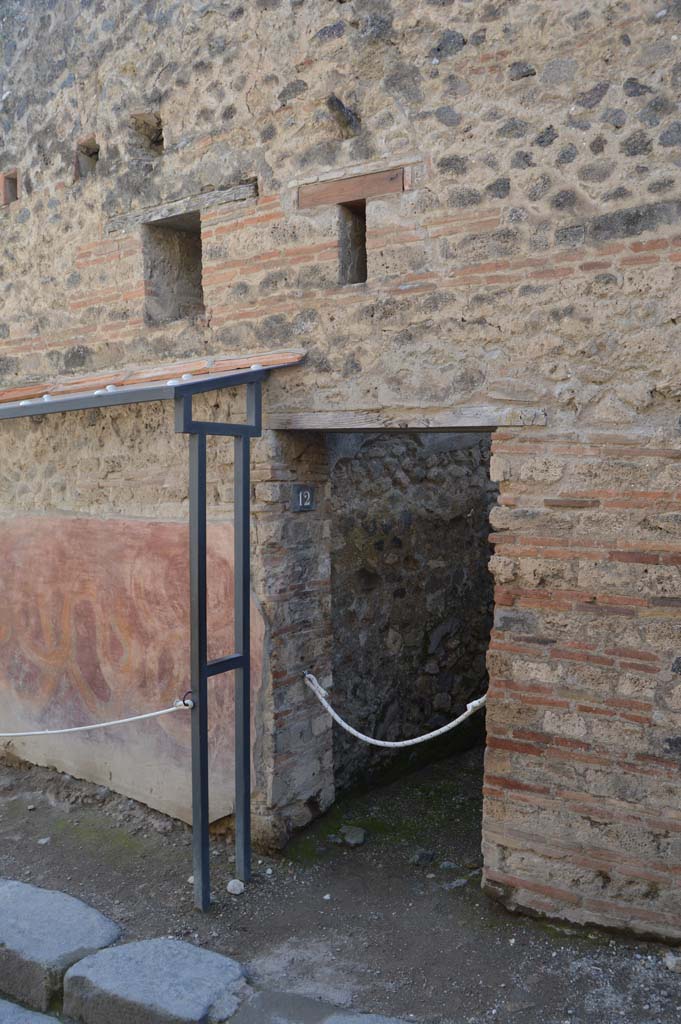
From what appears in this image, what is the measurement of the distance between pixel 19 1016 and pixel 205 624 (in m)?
1.90

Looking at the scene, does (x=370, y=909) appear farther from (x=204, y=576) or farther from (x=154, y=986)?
(x=204, y=576)

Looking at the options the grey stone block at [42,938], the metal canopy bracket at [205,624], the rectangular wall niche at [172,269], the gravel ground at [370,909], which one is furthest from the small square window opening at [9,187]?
the grey stone block at [42,938]

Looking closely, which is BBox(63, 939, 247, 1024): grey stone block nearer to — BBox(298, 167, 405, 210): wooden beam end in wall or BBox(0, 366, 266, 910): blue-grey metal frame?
BBox(0, 366, 266, 910): blue-grey metal frame

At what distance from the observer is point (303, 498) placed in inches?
199

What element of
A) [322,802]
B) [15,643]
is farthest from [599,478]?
[15,643]

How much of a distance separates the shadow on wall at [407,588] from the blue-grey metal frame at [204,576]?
36.0 inches

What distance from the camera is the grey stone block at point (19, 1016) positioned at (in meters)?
3.67

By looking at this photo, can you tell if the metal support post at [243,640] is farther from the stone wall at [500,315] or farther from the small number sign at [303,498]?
the small number sign at [303,498]

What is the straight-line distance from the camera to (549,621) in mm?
4074

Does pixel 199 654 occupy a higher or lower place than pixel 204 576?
lower

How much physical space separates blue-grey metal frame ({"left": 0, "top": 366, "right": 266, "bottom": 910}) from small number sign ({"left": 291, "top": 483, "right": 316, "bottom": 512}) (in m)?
0.38

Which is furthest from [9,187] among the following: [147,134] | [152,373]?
[152,373]

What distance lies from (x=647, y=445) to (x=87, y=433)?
12.1ft

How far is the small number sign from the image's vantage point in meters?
5.01
